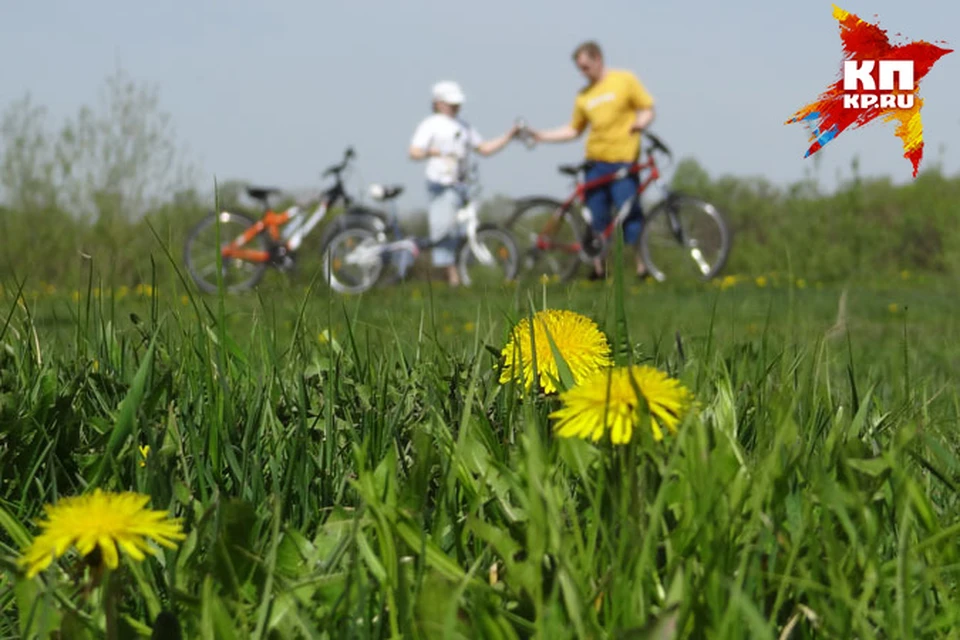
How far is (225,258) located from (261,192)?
80 centimetres

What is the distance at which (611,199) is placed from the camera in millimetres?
11430

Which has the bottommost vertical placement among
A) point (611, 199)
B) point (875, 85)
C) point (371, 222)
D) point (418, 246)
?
point (418, 246)

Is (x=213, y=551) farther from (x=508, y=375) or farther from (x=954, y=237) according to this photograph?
(x=954, y=237)

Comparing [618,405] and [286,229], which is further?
[286,229]

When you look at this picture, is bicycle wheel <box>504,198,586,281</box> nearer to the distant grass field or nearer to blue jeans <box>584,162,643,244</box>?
blue jeans <box>584,162,643,244</box>

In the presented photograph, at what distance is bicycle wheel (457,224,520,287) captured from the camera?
38.4 feet

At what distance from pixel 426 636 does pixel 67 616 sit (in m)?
0.32

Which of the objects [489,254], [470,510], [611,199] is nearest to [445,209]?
[489,254]

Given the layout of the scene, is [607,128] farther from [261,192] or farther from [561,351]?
[561,351]

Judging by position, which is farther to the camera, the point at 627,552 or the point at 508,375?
the point at 508,375

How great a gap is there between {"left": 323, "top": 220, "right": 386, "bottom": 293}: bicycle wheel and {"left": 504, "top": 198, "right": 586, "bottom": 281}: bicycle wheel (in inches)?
56.4

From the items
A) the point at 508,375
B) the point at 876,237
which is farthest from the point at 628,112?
the point at 508,375

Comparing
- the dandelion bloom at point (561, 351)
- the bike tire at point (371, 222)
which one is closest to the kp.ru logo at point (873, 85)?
the dandelion bloom at point (561, 351)

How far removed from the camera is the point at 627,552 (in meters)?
1.15
